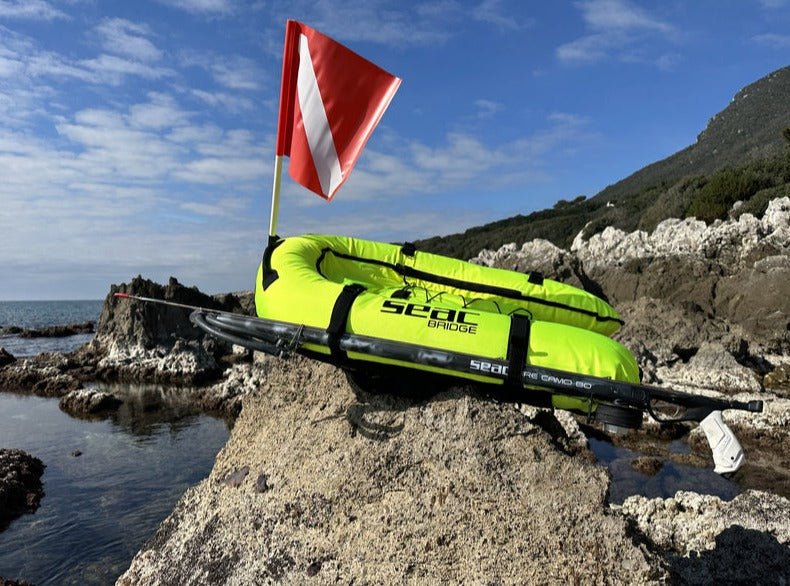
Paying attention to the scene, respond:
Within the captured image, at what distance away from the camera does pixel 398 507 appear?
3129 mm

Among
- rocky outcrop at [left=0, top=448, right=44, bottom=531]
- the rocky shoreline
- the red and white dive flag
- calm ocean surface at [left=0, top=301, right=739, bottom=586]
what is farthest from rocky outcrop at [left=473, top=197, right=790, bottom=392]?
rocky outcrop at [left=0, top=448, right=44, bottom=531]

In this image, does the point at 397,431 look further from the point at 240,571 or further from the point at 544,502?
the point at 240,571

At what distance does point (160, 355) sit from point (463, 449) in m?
20.7

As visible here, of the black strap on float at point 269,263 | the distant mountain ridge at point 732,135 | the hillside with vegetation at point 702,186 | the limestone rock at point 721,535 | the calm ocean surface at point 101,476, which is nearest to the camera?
the black strap on float at point 269,263

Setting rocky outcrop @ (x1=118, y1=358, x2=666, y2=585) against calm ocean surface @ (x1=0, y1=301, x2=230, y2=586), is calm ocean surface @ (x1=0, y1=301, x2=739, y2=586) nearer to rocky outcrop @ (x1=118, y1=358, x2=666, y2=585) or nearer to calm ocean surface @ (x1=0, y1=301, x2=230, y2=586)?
calm ocean surface @ (x1=0, y1=301, x2=230, y2=586)

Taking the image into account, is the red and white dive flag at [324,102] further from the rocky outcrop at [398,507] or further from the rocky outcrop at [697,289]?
the rocky outcrop at [697,289]

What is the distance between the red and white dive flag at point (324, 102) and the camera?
4.20 metres

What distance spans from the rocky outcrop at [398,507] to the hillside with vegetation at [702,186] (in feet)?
86.0

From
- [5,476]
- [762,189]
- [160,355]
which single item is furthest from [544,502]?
[762,189]

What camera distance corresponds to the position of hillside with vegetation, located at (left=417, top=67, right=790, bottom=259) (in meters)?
27.3

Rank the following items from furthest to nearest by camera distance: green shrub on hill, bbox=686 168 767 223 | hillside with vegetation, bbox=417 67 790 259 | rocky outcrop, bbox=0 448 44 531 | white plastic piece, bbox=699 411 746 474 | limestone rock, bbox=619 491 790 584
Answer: hillside with vegetation, bbox=417 67 790 259 < green shrub on hill, bbox=686 168 767 223 < rocky outcrop, bbox=0 448 44 531 < limestone rock, bbox=619 491 790 584 < white plastic piece, bbox=699 411 746 474

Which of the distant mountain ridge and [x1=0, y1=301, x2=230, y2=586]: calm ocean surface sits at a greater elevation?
the distant mountain ridge

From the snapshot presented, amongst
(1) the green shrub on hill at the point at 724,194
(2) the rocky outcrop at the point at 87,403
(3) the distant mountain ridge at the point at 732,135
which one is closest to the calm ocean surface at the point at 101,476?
(2) the rocky outcrop at the point at 87,403

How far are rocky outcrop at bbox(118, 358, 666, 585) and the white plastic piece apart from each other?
0.56m
